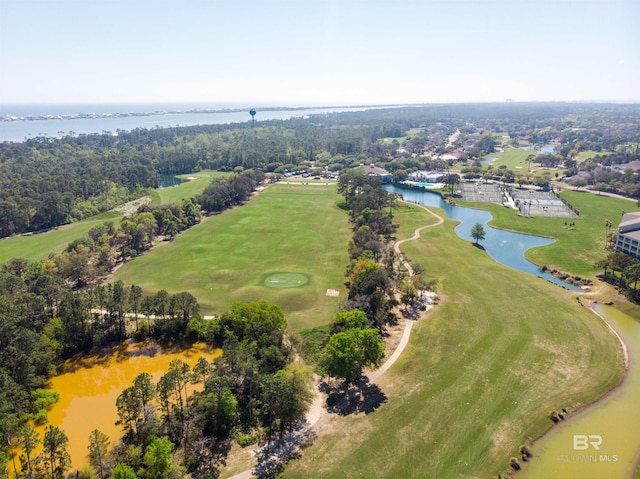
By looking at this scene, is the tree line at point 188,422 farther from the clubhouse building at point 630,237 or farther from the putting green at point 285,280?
the clubhouse building at point 630,237

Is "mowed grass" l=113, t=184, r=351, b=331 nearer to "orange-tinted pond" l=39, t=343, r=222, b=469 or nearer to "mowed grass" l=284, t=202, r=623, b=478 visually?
"orange-tinted pond" l=39, t=343, r=222, b=469

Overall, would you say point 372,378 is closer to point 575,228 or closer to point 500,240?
point 500,240

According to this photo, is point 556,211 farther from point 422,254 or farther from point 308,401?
point 308,401

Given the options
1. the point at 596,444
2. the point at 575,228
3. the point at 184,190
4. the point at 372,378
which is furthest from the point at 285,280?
the point at 184,190

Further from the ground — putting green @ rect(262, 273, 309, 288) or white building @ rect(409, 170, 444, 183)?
white building @ rect(409, 170, 444, 183)

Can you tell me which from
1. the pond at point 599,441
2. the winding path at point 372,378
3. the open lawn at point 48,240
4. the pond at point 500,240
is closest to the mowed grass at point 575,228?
the pond at point 500,240

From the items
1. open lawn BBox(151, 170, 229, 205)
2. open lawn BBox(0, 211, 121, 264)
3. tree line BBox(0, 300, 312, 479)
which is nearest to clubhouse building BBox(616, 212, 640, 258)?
tree line BBox(0, 300, 312, 479)

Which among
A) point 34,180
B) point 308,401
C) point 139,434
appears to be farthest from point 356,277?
point 34,180
